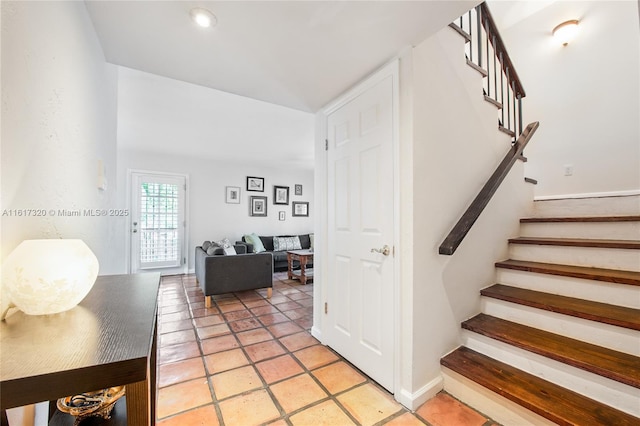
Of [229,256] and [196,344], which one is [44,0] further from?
[229,256]

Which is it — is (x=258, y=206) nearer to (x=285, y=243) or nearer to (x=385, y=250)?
(x=285, y=243)

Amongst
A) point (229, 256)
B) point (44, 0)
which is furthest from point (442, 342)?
point (229, 256)

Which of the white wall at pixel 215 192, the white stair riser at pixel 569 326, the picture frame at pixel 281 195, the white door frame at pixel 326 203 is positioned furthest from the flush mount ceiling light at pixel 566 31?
the picture frame at pixel 281 195

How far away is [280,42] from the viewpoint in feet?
4.91

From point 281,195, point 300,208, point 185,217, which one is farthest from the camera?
point 300,208

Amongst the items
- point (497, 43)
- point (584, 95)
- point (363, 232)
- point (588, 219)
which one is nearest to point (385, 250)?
point (363, 232)

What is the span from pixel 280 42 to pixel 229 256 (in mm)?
2639

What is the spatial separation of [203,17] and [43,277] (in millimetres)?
1308

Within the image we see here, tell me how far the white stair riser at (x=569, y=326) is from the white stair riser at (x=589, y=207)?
4.42 feet

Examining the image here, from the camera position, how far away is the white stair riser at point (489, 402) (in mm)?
1282

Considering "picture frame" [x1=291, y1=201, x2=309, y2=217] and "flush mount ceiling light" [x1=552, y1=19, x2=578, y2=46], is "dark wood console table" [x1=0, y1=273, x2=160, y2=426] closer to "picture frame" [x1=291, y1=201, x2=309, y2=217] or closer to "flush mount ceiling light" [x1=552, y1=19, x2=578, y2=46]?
"flush mount ceiling light" [x1=552, y1=19, x2=578, y2=46]

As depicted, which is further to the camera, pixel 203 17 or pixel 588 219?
pixel 588 219

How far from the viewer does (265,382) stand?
5.64 ft

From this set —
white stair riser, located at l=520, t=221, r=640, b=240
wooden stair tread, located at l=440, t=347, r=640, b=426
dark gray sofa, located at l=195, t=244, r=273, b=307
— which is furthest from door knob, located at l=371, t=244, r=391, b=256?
dark gray sofa, located at l=195, t=244, r=273, b=307
